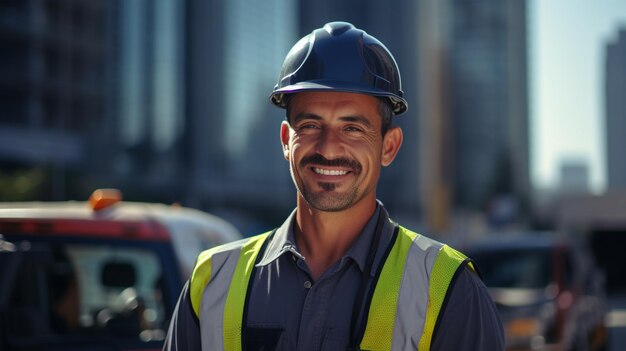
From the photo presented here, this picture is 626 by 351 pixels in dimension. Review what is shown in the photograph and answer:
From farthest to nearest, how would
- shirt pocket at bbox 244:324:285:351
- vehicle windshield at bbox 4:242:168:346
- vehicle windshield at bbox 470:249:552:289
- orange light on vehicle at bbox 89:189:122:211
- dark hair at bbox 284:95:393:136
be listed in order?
vehicle windshield at bbox 470:249:552:289 → orange light on vehicle at bbox 89:189:122:211 → vehicle windshield at bbox 4:242:168:346 → dark hair at bbox 284:95:393:136 → shirt pocket at bbox 244:324:285:351

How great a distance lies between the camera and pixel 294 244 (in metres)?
2.49

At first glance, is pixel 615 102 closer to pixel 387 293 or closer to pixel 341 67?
pixel 341 67

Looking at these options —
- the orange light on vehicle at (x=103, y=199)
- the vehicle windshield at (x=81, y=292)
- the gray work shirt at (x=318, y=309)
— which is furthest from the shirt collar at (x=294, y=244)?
the orange light on vehicle at (x=103, y=199)

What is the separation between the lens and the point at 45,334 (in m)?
4.40

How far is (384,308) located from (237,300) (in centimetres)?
41

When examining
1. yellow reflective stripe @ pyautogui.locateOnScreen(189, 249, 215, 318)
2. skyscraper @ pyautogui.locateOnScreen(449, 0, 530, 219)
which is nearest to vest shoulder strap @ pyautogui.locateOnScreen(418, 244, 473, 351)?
yellow reflective stripe @ pyautogui.locateOnScreen(189, 249, 215, 318)

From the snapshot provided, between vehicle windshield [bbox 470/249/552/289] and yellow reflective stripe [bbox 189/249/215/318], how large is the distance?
299 inches

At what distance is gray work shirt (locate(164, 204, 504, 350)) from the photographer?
2.20m

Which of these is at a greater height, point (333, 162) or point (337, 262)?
point (333, 162)

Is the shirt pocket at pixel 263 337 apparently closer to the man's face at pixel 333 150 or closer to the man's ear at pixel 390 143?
the man's face at pixel 333 150

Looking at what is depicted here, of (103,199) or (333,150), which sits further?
(103,199)

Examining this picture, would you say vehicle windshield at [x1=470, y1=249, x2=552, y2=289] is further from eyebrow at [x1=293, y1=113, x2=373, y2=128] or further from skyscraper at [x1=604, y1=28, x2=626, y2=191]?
skyscraper at [x1=604, y1=28, x2=626, y2=191]

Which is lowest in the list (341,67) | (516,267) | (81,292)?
(516,267)

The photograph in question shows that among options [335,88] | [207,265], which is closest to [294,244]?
[207,265]
